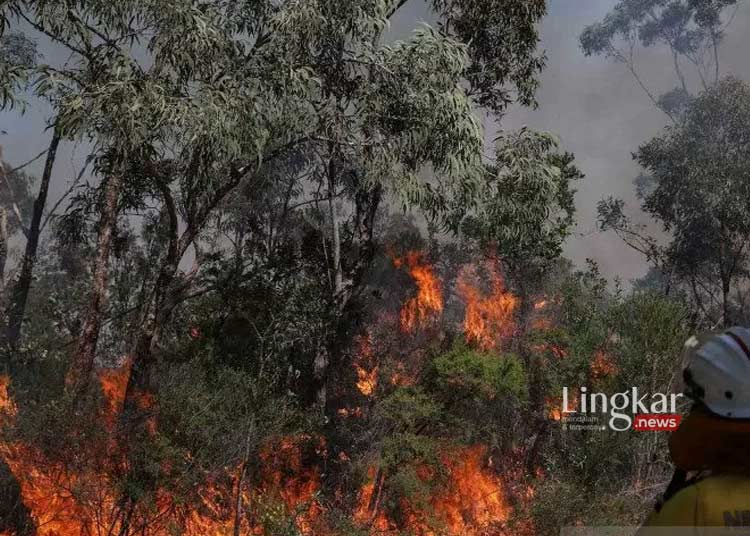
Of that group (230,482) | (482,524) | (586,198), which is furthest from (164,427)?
(586,198)

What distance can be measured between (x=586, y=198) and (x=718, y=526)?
65696mm

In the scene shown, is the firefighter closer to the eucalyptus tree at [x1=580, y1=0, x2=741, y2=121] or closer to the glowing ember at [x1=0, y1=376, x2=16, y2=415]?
the glowing ember at [x1=0, y1=376, x2=16, y2=415]

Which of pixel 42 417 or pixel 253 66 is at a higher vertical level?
pixel 253 66

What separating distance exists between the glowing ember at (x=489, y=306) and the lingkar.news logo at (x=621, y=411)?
9.43 feet

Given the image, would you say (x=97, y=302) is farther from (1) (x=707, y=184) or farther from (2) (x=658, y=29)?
(2) (x=658, y=29)

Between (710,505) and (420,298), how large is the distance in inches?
740

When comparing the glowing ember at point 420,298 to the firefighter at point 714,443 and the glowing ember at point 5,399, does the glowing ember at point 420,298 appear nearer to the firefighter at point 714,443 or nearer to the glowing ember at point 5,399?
the glowing ember at point 5,399

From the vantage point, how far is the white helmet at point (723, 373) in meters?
1.16

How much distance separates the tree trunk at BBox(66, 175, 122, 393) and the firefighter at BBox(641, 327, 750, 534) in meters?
10.4

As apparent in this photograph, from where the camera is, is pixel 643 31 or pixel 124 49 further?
pixel 643 31

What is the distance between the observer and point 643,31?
3444cm

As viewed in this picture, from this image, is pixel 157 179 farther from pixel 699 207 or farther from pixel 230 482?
pixel 699 207

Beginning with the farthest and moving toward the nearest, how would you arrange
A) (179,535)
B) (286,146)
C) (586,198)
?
(586,198) < (286,146) < (179,535)

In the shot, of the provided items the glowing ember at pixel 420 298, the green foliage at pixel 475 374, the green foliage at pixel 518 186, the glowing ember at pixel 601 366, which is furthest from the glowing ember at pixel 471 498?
the green foliage at pixel 518 186
